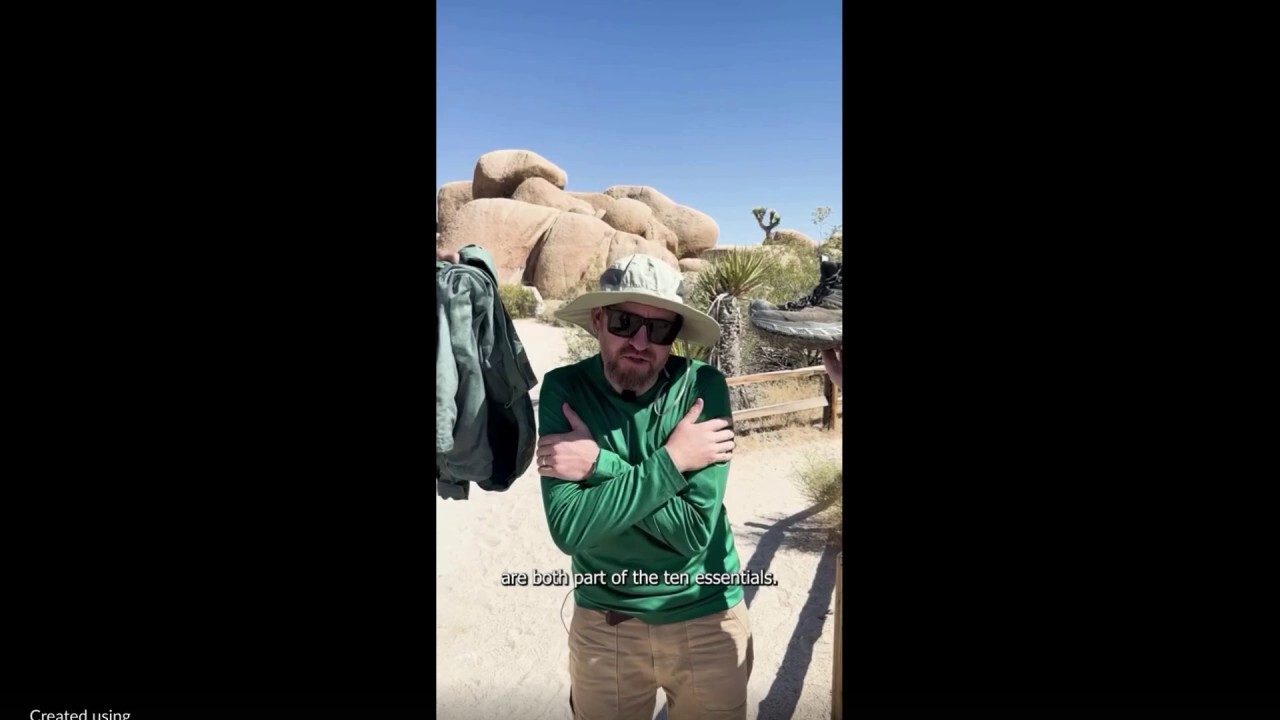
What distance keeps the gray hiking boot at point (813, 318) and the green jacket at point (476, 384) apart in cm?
69

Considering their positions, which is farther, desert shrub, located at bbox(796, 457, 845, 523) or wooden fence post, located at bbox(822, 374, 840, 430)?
wooden fence post, located at bbox(822, 374, 840, 430)

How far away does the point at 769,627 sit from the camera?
380 cm

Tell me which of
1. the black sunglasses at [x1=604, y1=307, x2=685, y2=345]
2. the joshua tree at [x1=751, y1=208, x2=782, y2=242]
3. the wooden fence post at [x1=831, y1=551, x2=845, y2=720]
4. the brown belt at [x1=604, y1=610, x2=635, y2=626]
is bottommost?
the wooden fence post at [x1=831, y1=551, x2=845, y2=720]

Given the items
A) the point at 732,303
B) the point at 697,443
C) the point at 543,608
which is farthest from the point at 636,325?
the point at 732,303

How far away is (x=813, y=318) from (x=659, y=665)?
101cm

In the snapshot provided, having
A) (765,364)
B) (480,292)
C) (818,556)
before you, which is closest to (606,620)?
(480,292)

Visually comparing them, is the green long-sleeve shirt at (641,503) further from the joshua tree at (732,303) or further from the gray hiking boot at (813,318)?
the joshua tree at (732,303)

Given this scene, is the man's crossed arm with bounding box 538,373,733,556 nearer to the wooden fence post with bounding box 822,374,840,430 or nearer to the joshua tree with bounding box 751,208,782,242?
the wooden fence post with bounding box 822,374,840,430

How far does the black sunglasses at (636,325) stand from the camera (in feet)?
5.21

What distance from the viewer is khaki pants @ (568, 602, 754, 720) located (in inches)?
62.9

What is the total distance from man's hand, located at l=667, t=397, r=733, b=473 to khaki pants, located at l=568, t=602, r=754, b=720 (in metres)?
0.45

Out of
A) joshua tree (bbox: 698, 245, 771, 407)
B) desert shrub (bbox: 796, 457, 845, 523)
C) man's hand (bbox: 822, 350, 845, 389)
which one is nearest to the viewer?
man's hand (bbox: 822, 350, 845, 389)

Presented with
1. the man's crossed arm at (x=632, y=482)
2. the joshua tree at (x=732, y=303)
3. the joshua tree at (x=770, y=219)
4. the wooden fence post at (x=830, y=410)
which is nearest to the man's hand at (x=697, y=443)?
the man's crossed arm at (x=632, y=482)

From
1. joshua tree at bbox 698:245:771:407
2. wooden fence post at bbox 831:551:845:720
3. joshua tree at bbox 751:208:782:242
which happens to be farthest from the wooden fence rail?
joshua tree at bbox 751:208:782:242
